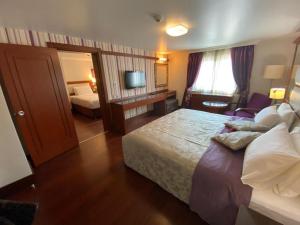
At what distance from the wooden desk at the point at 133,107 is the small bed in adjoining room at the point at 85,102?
3.73 ft

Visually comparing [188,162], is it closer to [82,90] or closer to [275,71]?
[275,71]

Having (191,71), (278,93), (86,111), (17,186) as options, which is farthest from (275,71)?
(86,111)

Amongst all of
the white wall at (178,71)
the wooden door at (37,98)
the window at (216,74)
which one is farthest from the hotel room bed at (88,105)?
the window at (216,74)

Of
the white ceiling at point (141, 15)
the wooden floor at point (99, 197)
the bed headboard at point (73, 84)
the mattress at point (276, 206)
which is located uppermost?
the white ceiling at point (141, 15)

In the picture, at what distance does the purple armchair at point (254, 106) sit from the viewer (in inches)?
118

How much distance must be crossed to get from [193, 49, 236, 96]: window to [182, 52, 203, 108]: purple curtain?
13 centimetres

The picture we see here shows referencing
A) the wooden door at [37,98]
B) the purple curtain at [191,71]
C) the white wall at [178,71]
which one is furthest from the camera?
the white wall at [178,71]

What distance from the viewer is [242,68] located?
3.69m

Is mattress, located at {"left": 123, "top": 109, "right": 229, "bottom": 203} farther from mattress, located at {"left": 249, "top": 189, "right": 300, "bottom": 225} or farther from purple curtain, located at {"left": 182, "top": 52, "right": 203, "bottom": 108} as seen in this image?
purple curtain, located at {"left": 182, "top": 52, "right": 203, "bottom": 108}

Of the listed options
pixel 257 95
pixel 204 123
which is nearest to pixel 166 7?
pixel 204 123

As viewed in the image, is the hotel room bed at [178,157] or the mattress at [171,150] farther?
the mattress at [171,150]

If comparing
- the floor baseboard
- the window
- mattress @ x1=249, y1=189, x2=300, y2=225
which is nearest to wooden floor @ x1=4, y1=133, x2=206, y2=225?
the floor baseboard

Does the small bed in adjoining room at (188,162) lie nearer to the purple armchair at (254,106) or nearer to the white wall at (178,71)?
the purple armchair at (254,106)

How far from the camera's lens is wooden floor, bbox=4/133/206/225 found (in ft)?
4.56
